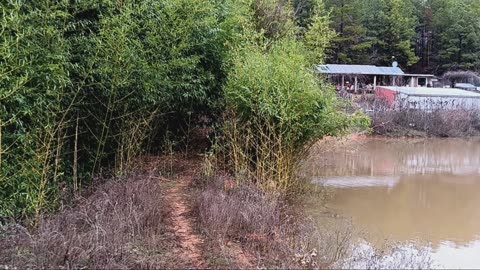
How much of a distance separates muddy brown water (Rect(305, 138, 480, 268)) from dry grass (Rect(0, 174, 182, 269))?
7.37 feet

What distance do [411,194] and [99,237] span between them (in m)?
5.52

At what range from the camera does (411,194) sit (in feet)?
24.3

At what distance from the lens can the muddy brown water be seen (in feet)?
16.3

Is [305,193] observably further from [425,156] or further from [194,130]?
[425,156]

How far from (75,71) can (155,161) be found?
7.27 feet

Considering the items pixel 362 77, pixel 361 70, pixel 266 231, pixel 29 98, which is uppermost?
pixel 361 70

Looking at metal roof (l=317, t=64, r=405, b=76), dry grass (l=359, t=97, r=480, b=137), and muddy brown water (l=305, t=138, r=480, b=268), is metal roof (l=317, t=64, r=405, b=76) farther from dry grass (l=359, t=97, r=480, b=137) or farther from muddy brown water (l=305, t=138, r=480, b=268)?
muddy brown water (l=305, t=138, r=480, b=268)

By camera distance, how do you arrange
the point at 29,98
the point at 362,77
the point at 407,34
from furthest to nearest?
the point at 407,34 → the point at 362,77 → the point at 29,98

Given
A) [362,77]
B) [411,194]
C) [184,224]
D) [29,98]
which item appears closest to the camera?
[29,98]

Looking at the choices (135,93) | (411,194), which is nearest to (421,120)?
(411,194)

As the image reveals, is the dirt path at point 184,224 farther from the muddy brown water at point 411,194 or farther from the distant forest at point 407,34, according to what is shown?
the distant forest at point 407,34

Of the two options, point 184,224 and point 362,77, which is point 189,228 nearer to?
point 184,224

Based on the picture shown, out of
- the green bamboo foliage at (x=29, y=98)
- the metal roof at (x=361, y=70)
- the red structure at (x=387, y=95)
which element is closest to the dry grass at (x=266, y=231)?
the green bamboo foliage at (x=29, y=98)

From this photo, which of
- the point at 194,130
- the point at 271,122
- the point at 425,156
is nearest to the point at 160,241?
the point at 271,122
